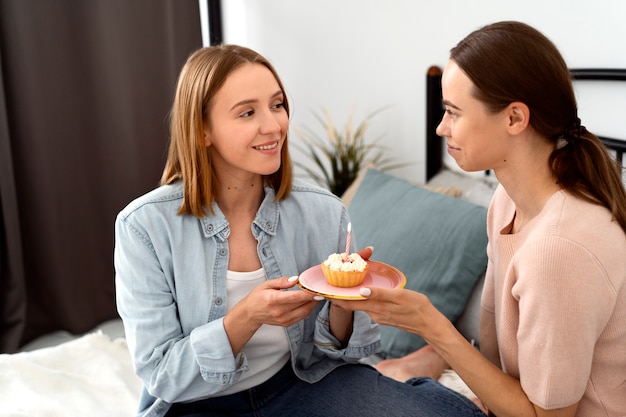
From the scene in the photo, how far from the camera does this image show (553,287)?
121 centimetres

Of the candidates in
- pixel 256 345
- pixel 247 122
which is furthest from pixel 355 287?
pixel 247 122

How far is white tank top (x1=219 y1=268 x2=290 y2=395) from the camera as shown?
153 cm

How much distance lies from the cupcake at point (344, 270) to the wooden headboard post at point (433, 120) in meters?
1.36

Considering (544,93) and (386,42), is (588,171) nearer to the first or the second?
(544,93)

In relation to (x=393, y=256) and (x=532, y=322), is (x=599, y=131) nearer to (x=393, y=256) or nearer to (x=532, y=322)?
(x=393, y=256)

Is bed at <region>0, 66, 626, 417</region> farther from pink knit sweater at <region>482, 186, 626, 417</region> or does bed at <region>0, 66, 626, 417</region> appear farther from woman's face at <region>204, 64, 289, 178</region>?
woman's face at <region>204, 64, 289, 178</region>

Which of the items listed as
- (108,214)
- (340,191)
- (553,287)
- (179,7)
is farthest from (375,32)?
(553,287)

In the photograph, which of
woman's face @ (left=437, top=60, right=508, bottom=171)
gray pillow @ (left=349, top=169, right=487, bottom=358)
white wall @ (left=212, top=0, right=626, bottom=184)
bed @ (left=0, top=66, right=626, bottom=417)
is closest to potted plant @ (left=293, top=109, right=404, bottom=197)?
white wall @ (left=212, top=0, right=626, bottom=184)

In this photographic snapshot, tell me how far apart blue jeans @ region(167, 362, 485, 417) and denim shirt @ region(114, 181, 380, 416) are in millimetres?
36

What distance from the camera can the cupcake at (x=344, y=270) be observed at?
53.1 inches

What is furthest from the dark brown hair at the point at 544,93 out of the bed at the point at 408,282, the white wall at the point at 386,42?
the white wall at the point at 386,42

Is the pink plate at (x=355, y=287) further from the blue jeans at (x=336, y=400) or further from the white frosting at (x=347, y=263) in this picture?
the blue jeans at (x=336, y=400)

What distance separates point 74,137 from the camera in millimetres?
2949

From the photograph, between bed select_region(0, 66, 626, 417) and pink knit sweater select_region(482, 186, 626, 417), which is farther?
bed select_region(0, 66, 626, 417)
